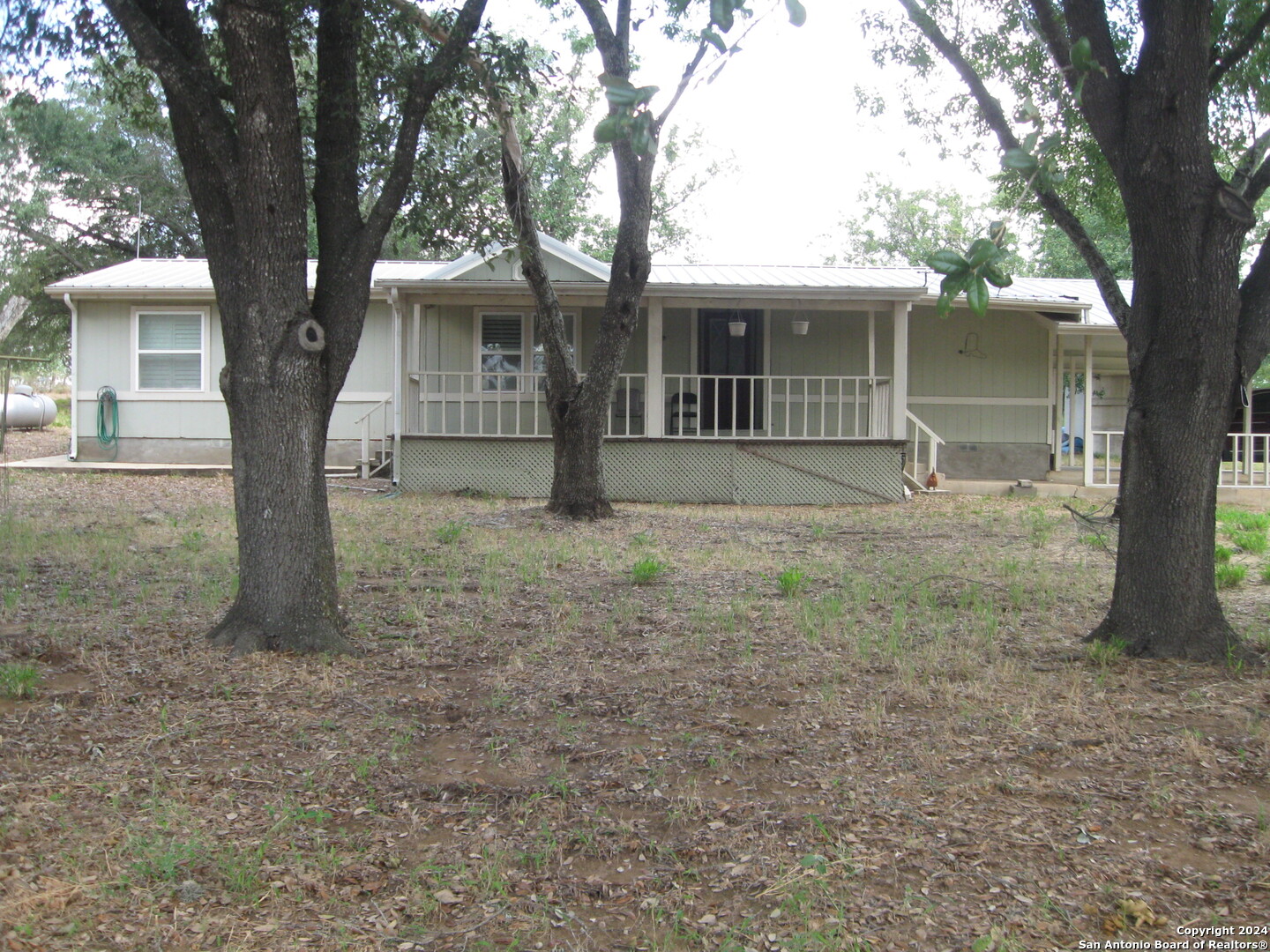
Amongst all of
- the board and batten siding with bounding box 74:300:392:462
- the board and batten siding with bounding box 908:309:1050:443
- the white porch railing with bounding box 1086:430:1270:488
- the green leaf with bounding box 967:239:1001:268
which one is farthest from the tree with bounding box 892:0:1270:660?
the board and batten siding with bounding box 74:300:392:462

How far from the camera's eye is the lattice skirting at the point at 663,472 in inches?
551

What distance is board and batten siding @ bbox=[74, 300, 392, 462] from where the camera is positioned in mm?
16391

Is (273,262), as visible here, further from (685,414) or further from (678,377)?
(685,414)

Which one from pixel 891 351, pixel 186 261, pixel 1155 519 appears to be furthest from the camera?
pixel 186 261

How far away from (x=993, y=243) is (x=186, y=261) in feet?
59.4

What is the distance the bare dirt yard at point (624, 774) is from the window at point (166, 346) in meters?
10.1

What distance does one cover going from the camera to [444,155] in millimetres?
7207

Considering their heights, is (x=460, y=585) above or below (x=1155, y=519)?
below

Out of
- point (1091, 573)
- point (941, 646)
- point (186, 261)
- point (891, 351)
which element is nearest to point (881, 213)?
point (891, 351)

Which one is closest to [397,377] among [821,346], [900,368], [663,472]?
[663,472]

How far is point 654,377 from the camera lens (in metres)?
14.1

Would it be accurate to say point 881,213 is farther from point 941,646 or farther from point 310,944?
point 310,944

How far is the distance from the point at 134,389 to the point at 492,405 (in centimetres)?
605

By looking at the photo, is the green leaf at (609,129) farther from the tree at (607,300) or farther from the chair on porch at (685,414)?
the chair on porch at (685,414)
